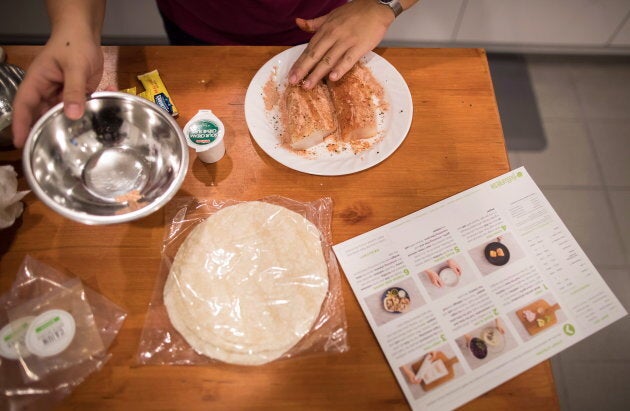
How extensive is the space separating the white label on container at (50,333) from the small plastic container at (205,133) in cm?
46

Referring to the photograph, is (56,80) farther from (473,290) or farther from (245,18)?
(473,290)

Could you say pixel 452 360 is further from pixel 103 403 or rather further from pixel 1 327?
pixel 1 327

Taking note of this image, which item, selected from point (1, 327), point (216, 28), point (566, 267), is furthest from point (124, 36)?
point (566, 267)

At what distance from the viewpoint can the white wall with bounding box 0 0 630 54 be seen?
6.91 feet

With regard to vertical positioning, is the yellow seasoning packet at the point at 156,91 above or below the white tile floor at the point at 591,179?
above

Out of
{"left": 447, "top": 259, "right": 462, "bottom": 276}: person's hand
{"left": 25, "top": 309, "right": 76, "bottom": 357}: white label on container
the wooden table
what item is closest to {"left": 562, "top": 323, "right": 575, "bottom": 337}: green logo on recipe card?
the wooden table

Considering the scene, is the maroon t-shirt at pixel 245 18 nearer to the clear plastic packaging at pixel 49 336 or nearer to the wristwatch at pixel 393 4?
the wristwatch at pixel 393 4

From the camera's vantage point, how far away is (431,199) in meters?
1.01

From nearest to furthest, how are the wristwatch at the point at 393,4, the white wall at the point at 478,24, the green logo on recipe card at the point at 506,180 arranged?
the green logo on recipe card at the point at 506,180 < the wristwatch at the point at 393,4 < the white wall at the point at 478,24

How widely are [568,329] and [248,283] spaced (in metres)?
0.71

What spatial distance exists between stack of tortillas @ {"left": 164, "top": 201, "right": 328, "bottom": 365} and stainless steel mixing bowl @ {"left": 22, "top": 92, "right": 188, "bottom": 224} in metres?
0.16

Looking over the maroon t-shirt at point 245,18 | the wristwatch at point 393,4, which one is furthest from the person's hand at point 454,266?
the maroon t-shirt at point 245,18

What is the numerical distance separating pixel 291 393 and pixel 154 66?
0.92 metres

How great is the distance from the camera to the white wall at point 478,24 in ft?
6.91
